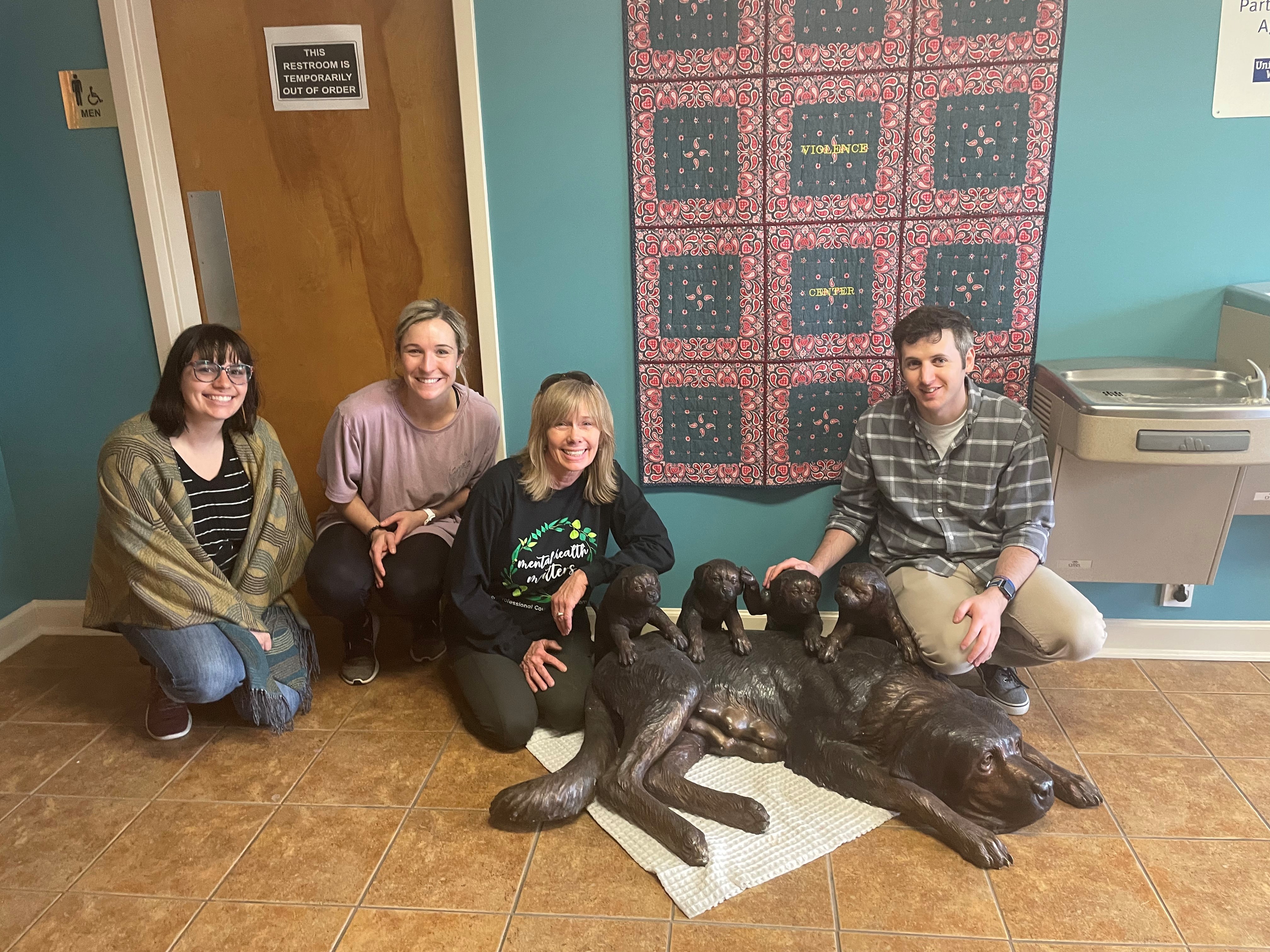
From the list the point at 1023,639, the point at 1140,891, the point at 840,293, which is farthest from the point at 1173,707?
the point at 840,293

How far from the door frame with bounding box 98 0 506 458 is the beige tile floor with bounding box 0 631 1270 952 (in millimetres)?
980

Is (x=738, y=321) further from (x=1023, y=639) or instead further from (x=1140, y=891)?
(x=1140, y=891)

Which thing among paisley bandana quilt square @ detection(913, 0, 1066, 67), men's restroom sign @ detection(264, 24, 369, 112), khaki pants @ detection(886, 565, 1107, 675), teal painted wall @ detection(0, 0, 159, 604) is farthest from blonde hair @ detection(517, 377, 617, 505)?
teal painted wall @ detection(0, 0, 159, 604)

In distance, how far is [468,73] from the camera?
2197 mm

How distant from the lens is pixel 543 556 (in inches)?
83.1

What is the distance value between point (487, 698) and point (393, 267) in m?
1.21

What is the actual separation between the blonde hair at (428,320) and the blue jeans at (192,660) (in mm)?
770

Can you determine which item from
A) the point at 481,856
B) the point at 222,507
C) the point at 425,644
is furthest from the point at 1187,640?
the point at 222,507

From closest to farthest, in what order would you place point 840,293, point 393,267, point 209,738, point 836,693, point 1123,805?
point 1123,805
point 836,693
point 209,738
point 840,293
point 393,267

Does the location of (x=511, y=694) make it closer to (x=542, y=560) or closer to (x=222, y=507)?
(x=542, y=560)

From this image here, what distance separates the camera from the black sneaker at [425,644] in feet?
8.00

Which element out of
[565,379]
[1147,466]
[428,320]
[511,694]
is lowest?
[511,694]

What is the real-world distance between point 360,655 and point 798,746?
119 cm

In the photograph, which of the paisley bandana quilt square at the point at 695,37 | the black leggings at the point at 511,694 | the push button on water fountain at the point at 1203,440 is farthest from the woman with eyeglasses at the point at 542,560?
the push button on water fountain at the point at 1203,440
